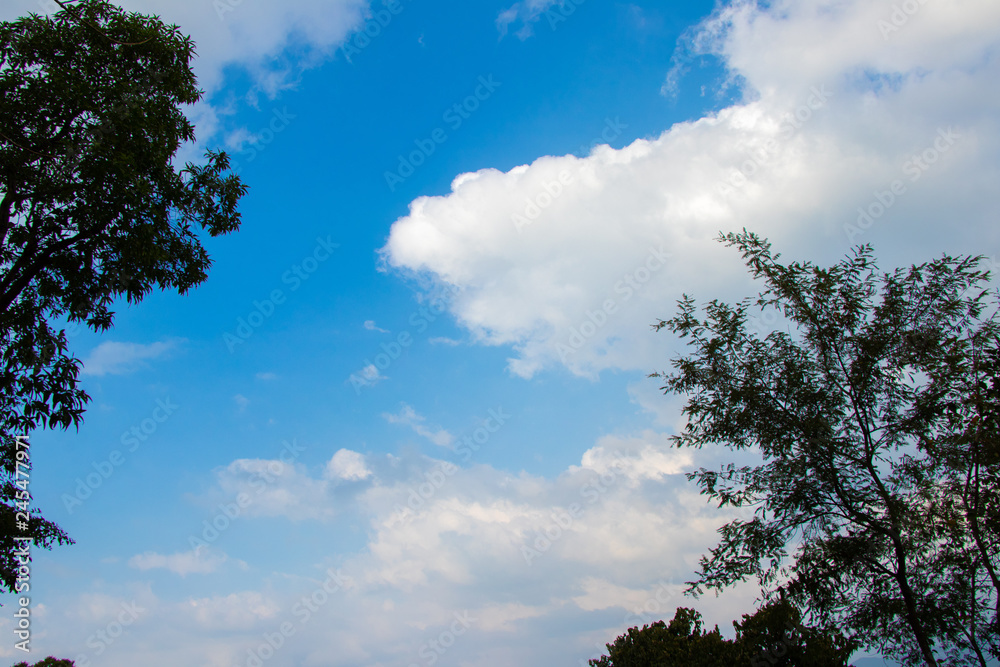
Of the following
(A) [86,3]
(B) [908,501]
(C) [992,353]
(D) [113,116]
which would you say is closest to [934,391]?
(C) [992,353]

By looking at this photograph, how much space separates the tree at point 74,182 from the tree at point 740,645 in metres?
15.3

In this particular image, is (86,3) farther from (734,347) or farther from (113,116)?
(734,347)

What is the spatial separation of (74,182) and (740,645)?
719 inches

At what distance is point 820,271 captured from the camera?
13086mm

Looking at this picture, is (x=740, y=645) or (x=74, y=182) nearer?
(x=74, y=182)

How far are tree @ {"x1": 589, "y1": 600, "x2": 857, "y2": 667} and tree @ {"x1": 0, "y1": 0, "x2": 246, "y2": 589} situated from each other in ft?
50.3

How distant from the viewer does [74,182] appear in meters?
11.3

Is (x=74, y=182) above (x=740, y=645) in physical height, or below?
above

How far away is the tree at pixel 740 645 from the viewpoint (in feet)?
43.6

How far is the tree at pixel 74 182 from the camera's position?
11086mm

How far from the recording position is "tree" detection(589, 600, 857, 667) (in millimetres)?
13289

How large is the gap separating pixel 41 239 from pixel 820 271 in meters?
16.1

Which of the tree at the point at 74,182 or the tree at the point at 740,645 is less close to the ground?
the tree at the point at 74,182

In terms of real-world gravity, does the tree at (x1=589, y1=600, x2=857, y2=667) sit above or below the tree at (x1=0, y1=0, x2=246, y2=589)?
below
